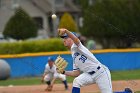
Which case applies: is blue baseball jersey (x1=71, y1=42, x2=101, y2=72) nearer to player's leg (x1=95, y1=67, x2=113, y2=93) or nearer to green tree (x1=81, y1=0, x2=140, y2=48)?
player's leg (x1=95, y1=67, x2=113, y2=93)

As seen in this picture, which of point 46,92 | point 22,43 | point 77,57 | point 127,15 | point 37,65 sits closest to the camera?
point 77,57

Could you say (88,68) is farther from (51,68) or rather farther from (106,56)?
(106,56)

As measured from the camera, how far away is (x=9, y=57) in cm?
2888

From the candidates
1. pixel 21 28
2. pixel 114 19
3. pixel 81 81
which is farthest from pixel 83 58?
pixel 114 19

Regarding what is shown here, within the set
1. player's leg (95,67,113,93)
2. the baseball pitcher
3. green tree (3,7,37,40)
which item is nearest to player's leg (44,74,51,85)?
the baseball pitcher

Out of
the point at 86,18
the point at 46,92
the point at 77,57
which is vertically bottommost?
the point at 46,92

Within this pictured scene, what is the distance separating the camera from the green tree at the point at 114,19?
48.7m

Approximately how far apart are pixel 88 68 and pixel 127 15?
38.5 meters

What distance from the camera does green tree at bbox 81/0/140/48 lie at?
48.7 metres

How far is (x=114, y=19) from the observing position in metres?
48.7

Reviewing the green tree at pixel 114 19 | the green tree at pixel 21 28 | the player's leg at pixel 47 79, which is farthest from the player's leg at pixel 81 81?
the green tree at pixel 21 28

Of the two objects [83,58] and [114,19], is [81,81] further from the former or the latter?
[114,19]

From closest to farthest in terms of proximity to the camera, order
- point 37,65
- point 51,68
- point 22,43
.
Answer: point 51,68, point 37,65, point 22,43

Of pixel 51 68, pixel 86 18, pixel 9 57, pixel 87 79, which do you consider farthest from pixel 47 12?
pixel 87 79
